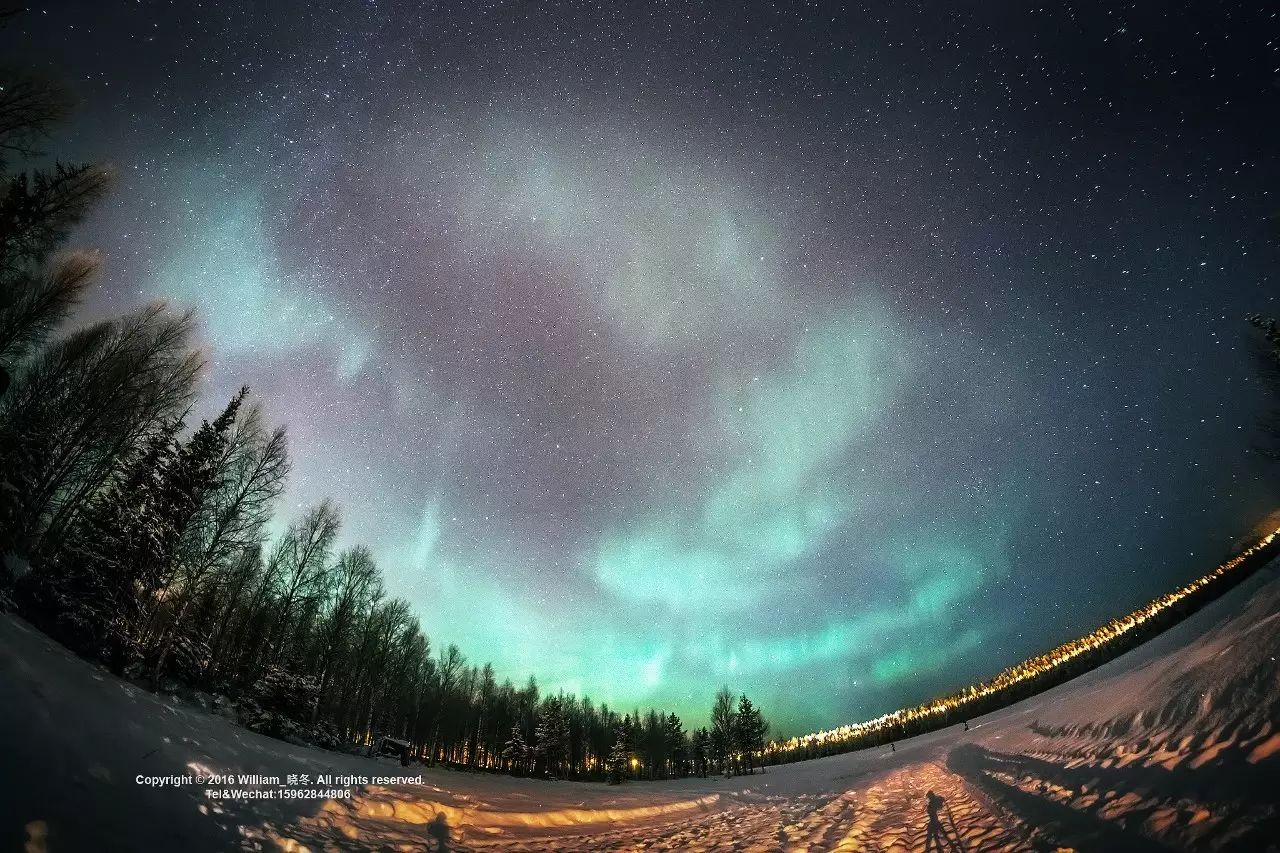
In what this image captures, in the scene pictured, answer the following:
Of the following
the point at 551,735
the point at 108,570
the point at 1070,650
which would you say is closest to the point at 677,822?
the point at 108,570

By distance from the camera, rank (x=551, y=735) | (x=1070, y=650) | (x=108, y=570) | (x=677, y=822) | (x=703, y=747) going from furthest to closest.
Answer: (x=1070, y=650) → (x=703, y=747) → (x=551, y=735) → (x=108, y=570) → (x=677, y=822)

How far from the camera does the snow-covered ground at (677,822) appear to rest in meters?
4.23

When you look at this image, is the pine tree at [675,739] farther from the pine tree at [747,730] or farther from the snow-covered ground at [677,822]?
the snow-covered ground at [677,822]

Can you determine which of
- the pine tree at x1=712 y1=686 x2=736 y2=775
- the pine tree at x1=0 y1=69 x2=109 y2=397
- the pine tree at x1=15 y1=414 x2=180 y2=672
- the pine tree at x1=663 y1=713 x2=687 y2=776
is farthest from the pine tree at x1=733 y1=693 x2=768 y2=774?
the pine tree at x1=0 y1=69 x2=109 y2=397

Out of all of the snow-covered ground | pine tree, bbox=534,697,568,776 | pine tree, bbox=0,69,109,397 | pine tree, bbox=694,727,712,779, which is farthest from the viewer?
pine tree, bbox=694,727,712,779

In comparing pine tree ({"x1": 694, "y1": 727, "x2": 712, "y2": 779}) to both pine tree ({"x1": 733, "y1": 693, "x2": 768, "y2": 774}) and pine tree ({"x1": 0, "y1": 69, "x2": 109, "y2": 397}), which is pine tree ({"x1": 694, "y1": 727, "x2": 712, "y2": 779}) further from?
pine tree ({"x1": 0, "y1": 69, "x2": 109, "y2": 397})

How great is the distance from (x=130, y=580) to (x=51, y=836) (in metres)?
18.6

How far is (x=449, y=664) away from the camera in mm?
50375

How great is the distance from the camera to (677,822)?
11.8 meters

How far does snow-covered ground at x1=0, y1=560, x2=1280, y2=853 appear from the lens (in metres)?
4.23

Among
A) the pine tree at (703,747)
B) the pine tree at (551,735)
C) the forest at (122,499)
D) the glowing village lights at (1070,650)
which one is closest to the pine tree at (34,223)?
the forest at (122,499)

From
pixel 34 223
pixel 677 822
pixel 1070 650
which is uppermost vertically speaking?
pixel 1070 650

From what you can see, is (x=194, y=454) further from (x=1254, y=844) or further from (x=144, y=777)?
Answer: (x=1254, y=844)

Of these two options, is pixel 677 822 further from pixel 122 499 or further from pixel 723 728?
pixel 723 728
